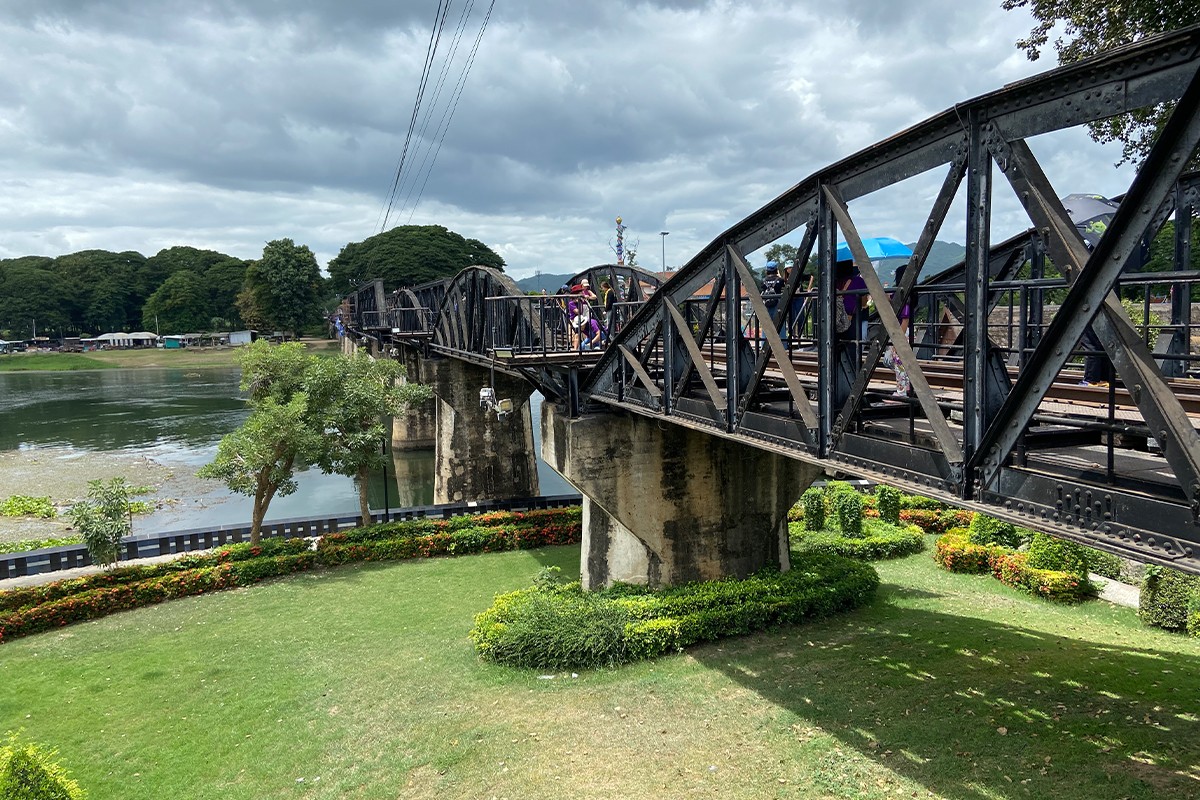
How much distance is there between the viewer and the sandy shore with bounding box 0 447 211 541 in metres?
29.0

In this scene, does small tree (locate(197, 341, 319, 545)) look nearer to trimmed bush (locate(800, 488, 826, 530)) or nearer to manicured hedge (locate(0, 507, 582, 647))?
manicured hedge (locate(0, 507, 582, 647))

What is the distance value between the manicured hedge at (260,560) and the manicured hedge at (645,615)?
20.3ft

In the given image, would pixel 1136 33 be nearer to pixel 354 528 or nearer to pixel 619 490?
pixel 619 490

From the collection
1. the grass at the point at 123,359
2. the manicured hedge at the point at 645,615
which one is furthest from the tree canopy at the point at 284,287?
the manicured hedge at the point at 645,615

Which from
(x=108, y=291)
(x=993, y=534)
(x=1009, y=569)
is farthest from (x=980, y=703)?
(x=108, y=291)

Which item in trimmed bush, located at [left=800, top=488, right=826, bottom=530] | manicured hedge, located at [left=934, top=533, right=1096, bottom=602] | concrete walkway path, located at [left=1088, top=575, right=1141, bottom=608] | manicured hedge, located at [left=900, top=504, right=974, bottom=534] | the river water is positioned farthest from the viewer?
the river water

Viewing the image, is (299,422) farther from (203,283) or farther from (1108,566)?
(203,283)

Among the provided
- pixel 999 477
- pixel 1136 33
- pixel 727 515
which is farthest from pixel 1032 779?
Result: pixel 1136 33

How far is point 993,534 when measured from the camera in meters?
19.2

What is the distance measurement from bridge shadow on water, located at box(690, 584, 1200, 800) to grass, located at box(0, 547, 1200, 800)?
33 mm

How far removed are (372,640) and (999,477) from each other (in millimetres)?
11890

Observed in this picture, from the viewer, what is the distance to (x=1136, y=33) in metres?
14.8

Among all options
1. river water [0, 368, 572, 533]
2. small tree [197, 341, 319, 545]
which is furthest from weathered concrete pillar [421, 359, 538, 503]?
small tree [197, 341, 319, 545]

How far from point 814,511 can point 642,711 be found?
1177 centimetres
